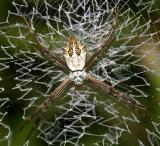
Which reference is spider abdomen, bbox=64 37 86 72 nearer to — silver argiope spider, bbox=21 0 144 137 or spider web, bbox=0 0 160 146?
silver argiope spider, bbox=21 0 144 137

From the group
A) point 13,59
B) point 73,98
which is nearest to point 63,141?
point 73,98

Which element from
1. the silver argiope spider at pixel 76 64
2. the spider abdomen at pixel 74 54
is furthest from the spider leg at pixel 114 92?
the spider abdomen at pixel 74 54

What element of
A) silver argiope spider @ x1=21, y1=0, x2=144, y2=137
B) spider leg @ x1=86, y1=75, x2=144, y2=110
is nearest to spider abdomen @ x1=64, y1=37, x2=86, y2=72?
silver argiope spider @ x1=21, y1=0, x2=144, y2=137

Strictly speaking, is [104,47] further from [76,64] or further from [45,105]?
[45,105]

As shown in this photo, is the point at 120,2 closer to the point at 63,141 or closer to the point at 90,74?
the point at 90,74

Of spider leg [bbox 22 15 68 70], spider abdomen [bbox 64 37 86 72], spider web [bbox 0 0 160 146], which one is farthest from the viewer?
spider web [bbox 0 0 160 146]

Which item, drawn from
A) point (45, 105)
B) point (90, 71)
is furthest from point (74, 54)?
point (90, 71)

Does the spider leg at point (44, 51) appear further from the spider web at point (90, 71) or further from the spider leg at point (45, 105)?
the spider leg at point (45, 105)
